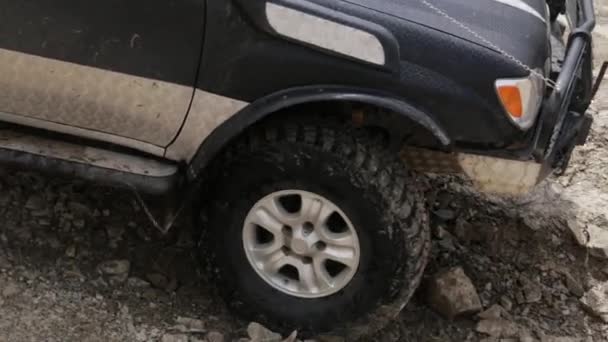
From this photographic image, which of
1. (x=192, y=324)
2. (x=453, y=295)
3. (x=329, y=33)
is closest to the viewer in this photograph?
(x=329, y=33)

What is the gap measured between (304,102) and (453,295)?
1.23 m

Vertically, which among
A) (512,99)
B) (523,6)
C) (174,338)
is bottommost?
(174,338)

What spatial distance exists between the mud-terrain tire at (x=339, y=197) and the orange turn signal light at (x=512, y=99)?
45cm

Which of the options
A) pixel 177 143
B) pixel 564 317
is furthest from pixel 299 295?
pixel 564 317

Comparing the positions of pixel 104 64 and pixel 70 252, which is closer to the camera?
pixel 104 64

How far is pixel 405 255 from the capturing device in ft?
10.9

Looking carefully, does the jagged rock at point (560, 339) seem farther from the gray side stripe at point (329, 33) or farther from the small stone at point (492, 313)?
the gray side stripe at point (329, 33)

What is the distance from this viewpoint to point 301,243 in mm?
3439

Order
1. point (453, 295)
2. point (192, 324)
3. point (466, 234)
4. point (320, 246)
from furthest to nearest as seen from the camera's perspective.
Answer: point (466, 234), point (453, 295), point (192, 324), point (320, 246)

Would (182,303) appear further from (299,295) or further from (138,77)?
(138,77)

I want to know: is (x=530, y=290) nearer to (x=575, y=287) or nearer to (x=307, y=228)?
(x=575, y=287)

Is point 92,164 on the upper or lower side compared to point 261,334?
upper

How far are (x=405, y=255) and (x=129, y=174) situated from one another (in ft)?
3.77

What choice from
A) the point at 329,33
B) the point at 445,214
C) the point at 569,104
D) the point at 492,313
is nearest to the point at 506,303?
the point at 492,313
